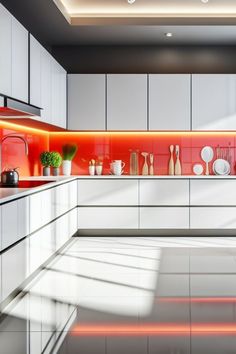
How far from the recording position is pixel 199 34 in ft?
24.9

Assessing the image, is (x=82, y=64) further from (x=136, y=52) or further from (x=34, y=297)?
(x=34, y=297)

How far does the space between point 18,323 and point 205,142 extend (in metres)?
5.21

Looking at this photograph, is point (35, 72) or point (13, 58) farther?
point (35, 72)

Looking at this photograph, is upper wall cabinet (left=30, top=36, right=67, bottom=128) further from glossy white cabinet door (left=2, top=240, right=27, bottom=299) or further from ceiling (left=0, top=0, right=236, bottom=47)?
glossy white cabinet door (left=2, top=240, right=27, bottom=299)

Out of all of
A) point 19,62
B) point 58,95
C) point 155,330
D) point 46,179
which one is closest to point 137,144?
point 58,95

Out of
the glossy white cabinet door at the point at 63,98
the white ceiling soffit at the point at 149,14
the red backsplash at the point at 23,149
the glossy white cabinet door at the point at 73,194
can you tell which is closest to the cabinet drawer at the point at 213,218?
the glossy white cabinet door at the point at 73,194

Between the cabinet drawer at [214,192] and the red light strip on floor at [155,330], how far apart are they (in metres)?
4.22

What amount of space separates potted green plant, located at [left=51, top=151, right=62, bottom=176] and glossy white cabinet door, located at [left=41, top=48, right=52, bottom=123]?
1.06m

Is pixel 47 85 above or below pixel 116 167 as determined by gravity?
above

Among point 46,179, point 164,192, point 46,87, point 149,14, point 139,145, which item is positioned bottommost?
point 164,192

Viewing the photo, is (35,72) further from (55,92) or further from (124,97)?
(124,97)

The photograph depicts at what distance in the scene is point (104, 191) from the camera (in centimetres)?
784

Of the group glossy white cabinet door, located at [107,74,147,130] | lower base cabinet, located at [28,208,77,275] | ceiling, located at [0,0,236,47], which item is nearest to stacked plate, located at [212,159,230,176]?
glossy white cabinet door, located at [107,74,147,130]

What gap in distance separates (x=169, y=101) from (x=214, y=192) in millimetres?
1350
